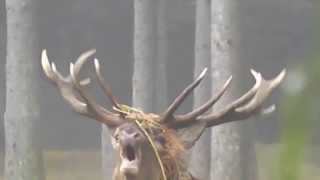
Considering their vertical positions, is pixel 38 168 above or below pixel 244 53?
below

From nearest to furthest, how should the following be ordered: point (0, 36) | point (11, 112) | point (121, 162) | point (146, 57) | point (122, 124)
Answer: point (121, 162) < point (122, 124) < point (11, 112) < point (146, 57) < point (0, 36)

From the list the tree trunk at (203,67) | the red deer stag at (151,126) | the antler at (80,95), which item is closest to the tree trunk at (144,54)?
the tree trunk at (203,67)

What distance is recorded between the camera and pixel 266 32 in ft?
62.1

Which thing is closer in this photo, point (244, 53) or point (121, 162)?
point (121, 162)

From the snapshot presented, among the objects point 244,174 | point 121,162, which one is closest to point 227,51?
point 244,174

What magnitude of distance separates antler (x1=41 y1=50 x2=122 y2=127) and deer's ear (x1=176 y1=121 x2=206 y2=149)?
0.31 metres

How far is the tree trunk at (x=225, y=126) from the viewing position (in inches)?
370

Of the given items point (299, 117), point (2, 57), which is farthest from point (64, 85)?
point (2, 57)

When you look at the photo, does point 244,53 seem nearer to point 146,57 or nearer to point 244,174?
point 244,174

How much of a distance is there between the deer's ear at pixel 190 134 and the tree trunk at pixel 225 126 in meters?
4.19

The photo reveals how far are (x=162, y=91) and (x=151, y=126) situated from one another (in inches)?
394

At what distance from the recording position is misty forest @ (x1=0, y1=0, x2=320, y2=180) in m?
1.17

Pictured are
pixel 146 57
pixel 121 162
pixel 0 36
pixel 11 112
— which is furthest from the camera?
pixel 0 36

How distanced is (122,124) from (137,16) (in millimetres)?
7835
